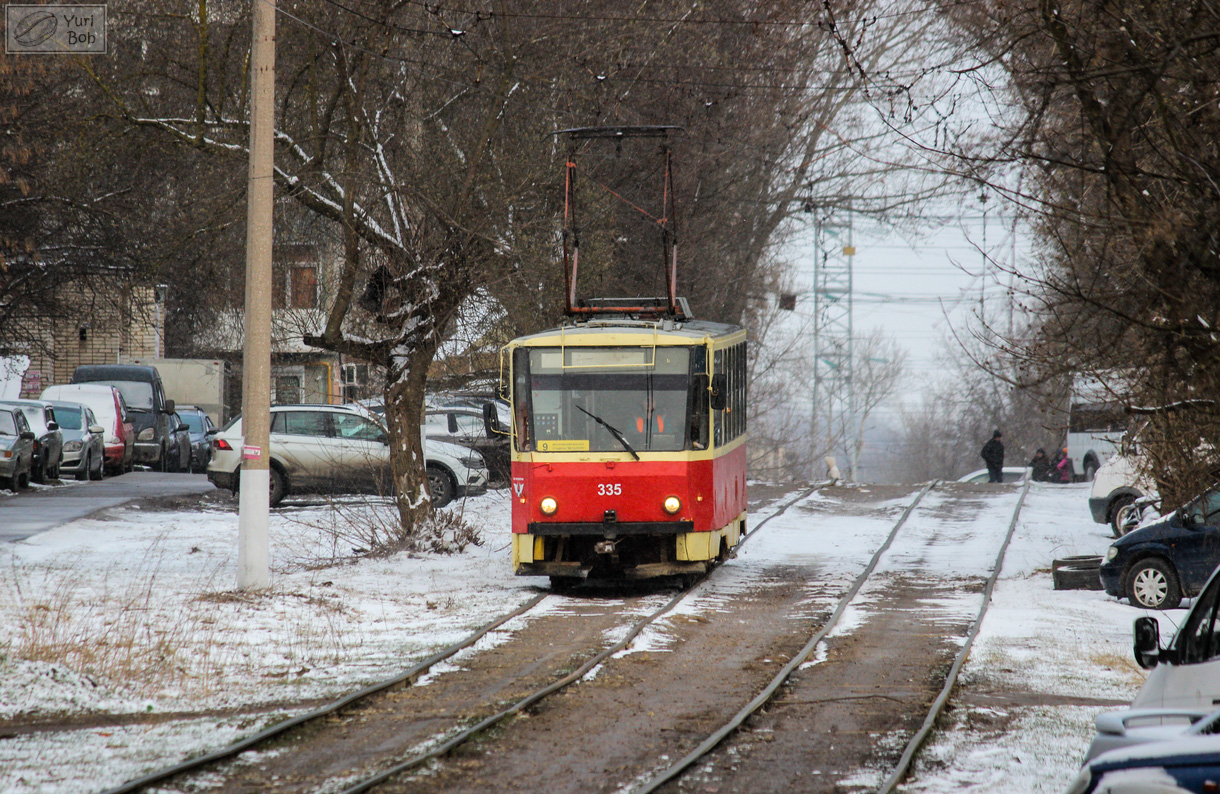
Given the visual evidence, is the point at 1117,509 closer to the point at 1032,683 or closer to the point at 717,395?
the point at 717,395

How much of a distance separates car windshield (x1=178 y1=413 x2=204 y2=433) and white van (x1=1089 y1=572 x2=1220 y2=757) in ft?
131

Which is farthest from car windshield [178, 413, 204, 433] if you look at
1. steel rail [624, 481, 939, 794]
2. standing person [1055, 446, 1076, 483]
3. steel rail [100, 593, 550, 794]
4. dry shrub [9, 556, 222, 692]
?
steel rail [100, 593, 550, 794]

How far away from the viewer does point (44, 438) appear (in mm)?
26953

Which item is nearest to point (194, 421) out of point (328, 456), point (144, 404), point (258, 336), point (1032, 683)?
point (144, 404)

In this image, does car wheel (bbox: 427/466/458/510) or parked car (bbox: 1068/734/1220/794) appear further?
car wheel (bbox: 427/466/458/510)

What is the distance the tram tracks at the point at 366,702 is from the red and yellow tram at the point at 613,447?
2.41 metres

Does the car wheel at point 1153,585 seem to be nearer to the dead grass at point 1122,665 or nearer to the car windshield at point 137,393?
the dead grass at point 1122,665

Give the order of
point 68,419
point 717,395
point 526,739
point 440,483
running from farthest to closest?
point 68,419 → point 440,483 → point 717,395 → point 526,739

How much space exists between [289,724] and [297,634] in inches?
145

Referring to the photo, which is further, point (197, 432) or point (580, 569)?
point (197, 432)

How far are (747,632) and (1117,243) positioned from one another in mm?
5229

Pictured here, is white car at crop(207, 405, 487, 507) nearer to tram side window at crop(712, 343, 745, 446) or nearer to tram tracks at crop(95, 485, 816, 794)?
tram side window at crop(712, 343, 745, 446)

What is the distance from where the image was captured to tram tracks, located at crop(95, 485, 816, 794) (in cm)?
694

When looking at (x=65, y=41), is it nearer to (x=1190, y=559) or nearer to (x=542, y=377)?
(x=542, y=377)
